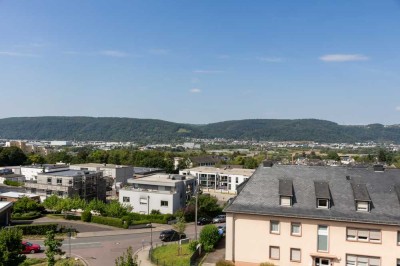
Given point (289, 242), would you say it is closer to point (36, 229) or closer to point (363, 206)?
point (363, 206)

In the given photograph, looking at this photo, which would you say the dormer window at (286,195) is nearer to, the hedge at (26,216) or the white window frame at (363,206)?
the white window frame at (363,206)

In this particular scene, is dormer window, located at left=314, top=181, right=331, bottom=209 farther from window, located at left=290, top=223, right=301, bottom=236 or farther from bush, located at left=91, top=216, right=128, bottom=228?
bush, located at left=91, top=216, right=128, bottom=228

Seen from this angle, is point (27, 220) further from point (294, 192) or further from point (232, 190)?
point (232, 190)

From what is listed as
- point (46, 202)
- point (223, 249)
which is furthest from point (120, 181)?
point (223, 249)

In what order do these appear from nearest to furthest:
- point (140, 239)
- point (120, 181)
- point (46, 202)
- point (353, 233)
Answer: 1. point (353, 233)
2. point (140, 239)
3. point (46, 202)
4. point (120, 181)

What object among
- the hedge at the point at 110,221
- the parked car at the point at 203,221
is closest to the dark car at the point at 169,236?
the hedge at the point at 110,221

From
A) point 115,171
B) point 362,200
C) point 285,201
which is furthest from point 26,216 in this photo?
point 362,200

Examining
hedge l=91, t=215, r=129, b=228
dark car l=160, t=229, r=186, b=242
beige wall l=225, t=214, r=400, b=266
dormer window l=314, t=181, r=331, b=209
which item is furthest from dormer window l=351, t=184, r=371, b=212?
hedge l=91, t=215, r=129, b=228

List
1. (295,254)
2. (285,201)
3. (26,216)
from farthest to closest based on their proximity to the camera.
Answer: (26,216), (285,201), (295,254)
